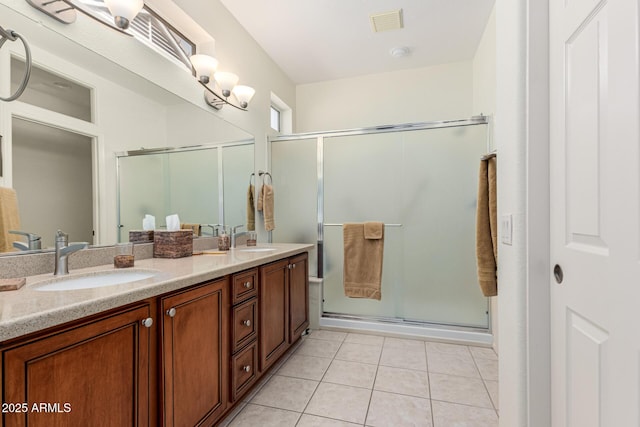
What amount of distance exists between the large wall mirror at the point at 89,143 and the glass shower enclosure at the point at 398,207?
3.77 ft

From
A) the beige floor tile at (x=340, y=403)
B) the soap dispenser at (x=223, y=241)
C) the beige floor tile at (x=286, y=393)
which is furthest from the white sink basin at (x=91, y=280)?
the beige floor tile at (x=340, y=403)

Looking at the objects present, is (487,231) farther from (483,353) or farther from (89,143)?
(89,143)

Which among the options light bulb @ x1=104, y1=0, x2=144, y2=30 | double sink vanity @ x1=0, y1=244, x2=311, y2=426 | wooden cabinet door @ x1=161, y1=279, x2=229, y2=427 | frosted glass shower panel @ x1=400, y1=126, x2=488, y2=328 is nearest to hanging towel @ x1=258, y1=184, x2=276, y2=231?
double sink vanity @ x1=0, y1=244, x2=311, y2=426

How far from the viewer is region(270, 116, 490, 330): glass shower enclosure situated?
2.54 meters

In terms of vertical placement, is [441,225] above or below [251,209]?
below

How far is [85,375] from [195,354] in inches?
17.7

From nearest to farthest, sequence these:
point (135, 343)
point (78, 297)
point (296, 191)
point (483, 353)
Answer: point (78, 297)
point (135, 343)
point (483, 353)
point (296, 191)

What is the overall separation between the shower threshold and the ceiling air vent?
2.61 m

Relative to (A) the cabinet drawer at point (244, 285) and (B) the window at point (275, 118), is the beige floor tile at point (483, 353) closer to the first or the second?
(A) the cabinet drawer at point (244, 285)

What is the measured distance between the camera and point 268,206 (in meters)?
2.77

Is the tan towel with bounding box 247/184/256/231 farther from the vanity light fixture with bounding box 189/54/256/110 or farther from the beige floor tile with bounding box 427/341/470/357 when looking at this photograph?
the beige floor tile with bounding box 427/341/470/357

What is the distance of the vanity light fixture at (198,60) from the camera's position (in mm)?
1226

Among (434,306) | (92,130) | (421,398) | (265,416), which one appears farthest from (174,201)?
(434,306)

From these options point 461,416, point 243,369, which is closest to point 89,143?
point 243,369
